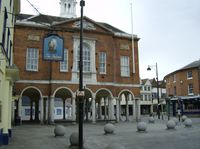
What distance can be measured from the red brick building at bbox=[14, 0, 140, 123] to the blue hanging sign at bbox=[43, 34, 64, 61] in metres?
16.2

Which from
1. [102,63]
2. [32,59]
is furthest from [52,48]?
[102,63]

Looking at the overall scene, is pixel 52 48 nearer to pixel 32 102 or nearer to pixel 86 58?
pixel 86 58

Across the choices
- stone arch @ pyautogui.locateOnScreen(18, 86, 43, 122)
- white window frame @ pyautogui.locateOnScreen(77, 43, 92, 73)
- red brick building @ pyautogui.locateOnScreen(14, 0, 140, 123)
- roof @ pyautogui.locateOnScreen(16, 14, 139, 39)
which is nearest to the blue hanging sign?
red brick building @ pyautogui.locateOnScreen(14, 0, 140, 123)

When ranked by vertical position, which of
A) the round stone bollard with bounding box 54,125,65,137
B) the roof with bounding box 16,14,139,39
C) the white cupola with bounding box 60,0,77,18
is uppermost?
the white cupola with bounding box 60,0,77,18

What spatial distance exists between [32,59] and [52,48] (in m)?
19.2

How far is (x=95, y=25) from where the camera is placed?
3500cm

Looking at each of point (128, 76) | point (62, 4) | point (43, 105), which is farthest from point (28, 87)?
point (62, 4)

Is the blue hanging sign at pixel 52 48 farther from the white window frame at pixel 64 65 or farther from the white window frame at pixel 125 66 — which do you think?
the white window frame at pixel 125 66

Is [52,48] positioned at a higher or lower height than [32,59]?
lower

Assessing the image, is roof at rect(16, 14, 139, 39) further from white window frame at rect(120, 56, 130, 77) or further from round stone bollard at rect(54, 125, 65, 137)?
round stone bollard at rect(54, 125, 65, 137)

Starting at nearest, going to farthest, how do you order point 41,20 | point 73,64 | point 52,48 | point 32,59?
point 52,48 → point 32,59 → point 73,64 → point 41,20

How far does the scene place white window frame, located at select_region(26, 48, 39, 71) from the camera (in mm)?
31891

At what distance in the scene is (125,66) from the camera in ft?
122

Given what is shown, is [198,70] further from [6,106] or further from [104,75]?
[6,106]
